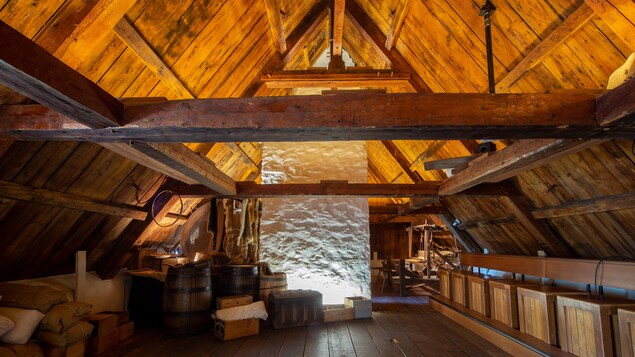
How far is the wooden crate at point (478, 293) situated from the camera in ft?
18.6

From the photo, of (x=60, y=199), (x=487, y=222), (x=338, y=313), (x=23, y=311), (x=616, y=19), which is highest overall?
(x=616, y=19)

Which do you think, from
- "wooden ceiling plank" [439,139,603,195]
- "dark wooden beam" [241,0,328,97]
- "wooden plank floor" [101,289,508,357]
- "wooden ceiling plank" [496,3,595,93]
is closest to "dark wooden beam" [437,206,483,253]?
"wooden plank floor" [101,289,508,357]

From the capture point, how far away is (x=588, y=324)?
3570 mm

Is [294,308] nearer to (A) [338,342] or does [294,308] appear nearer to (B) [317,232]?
(A) [338,342]

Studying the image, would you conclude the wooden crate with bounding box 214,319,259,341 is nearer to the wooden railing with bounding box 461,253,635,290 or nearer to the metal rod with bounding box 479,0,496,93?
the wooden railing with bounding box 461,253,635,290

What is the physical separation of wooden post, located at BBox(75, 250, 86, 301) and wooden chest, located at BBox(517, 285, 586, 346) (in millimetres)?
5734

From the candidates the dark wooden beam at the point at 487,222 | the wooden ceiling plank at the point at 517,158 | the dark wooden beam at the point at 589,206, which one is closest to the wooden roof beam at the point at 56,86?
the wooden ceiling plank at the point at 517,158

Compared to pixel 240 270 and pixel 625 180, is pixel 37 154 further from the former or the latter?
pixel 625 180

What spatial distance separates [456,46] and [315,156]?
395 cm

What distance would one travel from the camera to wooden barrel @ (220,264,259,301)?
5.98m

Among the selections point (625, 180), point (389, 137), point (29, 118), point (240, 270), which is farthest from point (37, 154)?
point (625, 180)

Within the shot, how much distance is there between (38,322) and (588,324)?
5.27 m

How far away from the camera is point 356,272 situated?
711 cm

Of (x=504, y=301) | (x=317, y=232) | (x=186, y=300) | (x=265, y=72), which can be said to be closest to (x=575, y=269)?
(x=504, y=301)
